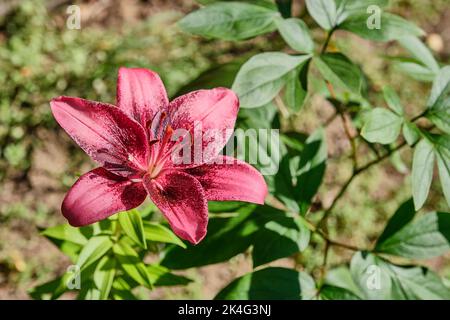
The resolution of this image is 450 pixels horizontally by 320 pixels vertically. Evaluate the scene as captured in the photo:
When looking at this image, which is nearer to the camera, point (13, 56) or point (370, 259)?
point (370, 259)

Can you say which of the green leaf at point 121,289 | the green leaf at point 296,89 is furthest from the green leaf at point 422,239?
the green leaf at point 121,289

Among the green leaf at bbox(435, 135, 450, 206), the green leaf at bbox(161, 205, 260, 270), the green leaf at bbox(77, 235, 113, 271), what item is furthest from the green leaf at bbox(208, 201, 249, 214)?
the green leaf at bbox(435, 135, 450, 206)

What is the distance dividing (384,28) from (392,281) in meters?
0.70

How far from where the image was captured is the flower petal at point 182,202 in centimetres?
110

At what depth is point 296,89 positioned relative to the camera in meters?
1.42

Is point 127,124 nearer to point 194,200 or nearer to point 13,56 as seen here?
point 194,200

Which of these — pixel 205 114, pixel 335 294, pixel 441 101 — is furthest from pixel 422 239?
pixel 205 114

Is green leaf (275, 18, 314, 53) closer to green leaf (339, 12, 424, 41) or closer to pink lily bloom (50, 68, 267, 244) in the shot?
green leaf (339, 12, 424, 41)

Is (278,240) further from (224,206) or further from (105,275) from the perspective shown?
(105,275)

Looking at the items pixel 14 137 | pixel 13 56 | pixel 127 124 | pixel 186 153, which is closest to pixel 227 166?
pixel 186 153

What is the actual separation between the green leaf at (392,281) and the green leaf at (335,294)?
0.05m

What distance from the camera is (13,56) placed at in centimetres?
265

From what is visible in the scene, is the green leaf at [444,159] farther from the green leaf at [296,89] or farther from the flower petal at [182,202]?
the flower petal at [182,202]
